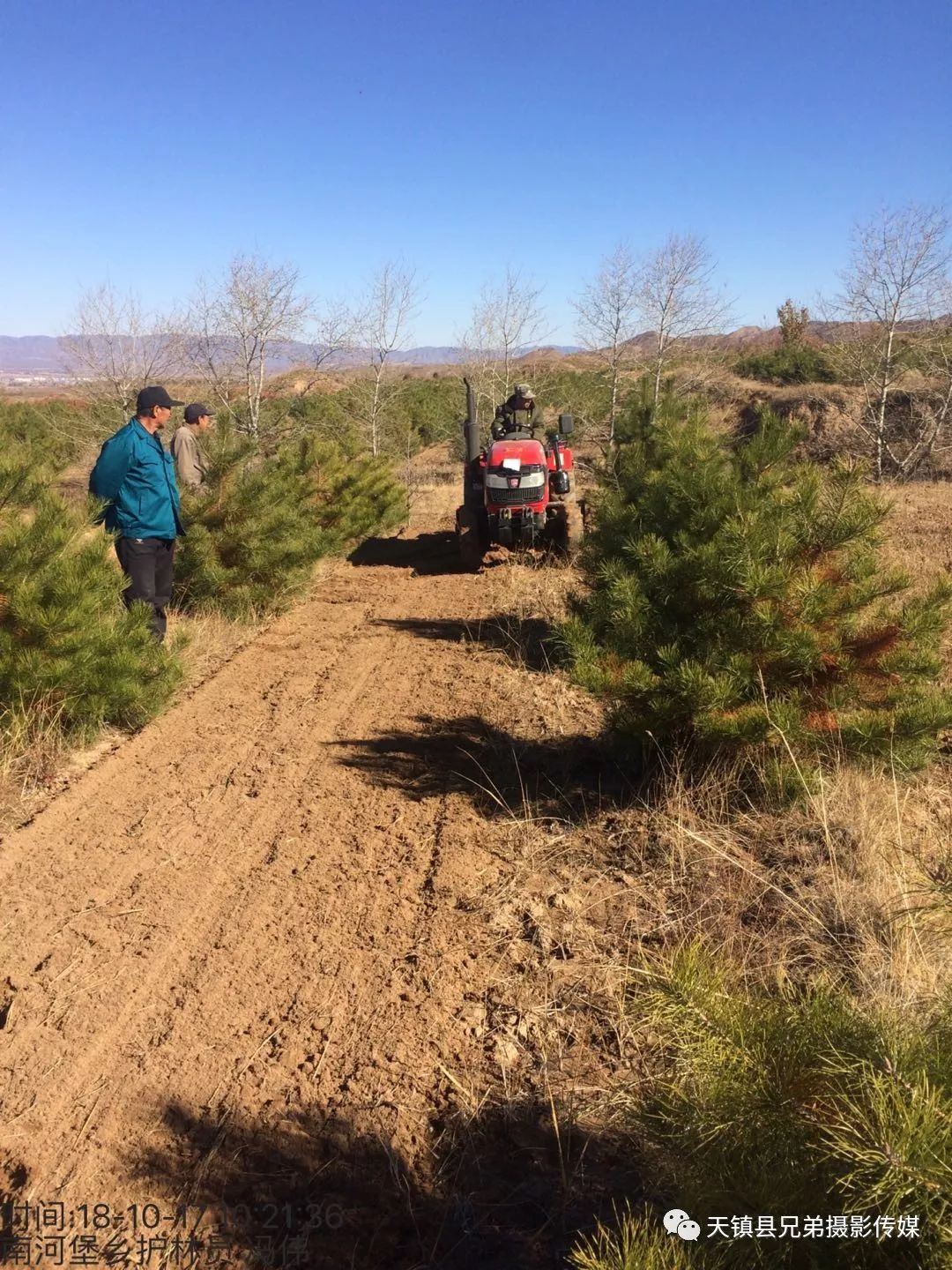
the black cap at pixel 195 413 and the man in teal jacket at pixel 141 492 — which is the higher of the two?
the black cap at pixel 195 413

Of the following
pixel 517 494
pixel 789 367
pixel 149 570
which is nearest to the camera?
pixel 149 570

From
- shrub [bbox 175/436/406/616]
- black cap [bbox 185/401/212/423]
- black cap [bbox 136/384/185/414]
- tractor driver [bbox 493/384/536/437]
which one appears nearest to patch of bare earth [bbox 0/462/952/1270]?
black cap [bbox 136/384/185/414]

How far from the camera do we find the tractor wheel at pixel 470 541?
11.3 metres

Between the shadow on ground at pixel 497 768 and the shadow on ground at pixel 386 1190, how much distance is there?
1982 mm

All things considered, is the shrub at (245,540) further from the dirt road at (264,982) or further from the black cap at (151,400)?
the dirt road at (264,982)

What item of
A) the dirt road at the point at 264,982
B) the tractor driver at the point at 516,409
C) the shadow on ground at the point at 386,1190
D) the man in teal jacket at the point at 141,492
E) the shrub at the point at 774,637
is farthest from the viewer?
the tractor driver at the point at 516,409

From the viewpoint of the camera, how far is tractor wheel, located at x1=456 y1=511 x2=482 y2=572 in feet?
36.9

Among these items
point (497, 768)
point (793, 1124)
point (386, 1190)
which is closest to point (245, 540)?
point (497, 768)

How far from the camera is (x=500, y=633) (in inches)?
324

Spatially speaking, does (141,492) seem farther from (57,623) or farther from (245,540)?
(245,540)

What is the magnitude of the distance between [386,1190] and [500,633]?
6.11 meters

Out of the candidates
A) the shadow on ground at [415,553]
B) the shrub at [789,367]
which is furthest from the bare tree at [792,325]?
the shadow on ground at [415,553]

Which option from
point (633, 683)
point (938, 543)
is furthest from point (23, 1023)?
point (938, 543)

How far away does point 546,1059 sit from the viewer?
110 inches
